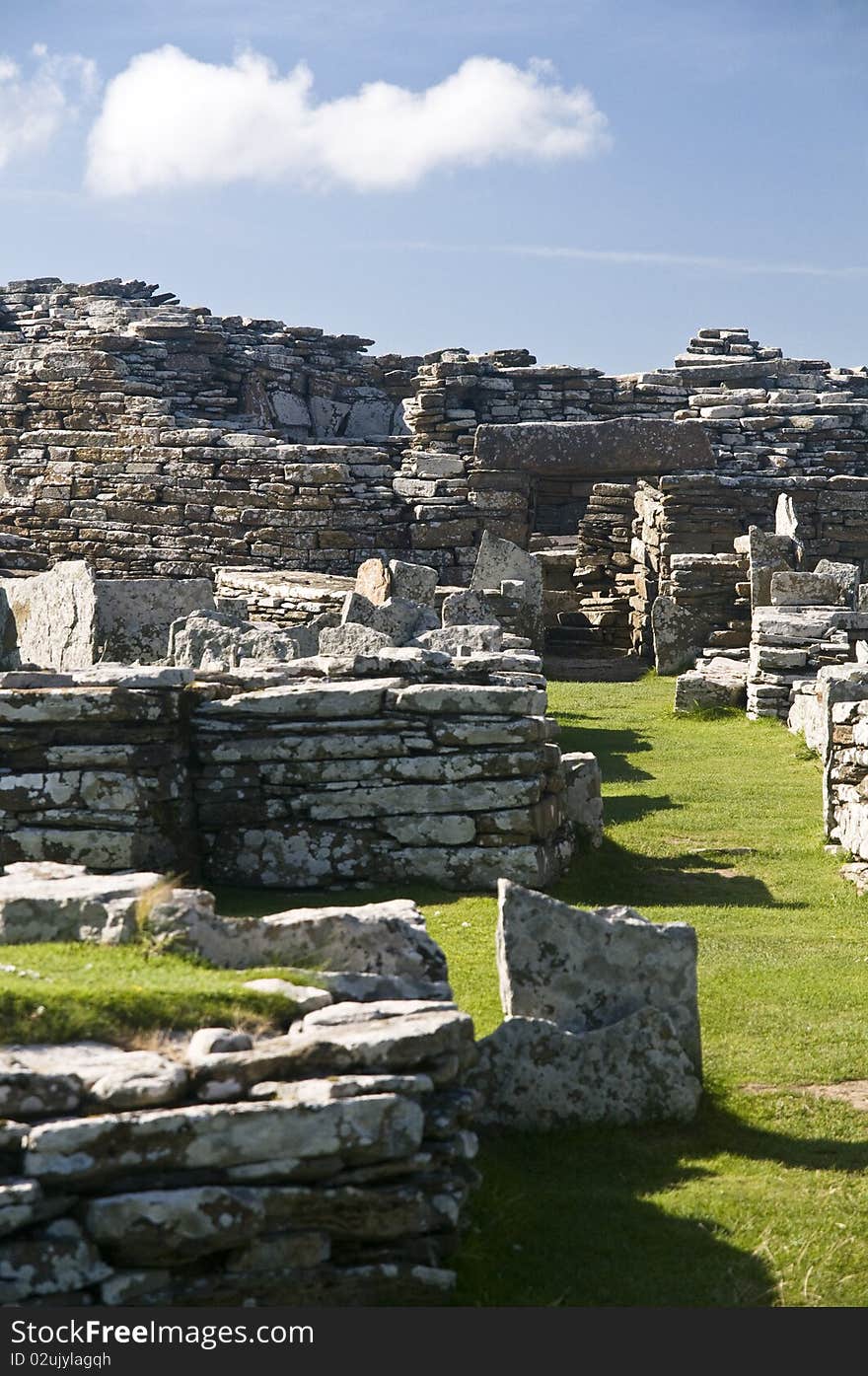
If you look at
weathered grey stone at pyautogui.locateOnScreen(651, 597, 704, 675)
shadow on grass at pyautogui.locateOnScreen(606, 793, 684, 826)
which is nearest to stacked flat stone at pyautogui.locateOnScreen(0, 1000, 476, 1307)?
shadow on grass at pyautogui.locateOnScreen(606, 793, 684, 826)

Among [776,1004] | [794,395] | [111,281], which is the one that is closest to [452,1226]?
[776,1004]

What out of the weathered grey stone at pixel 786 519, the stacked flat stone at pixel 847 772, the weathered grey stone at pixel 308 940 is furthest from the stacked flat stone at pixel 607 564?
the weathered grey stone at pixel 308 940

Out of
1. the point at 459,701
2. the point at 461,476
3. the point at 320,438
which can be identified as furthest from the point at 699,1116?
the point at 320,438

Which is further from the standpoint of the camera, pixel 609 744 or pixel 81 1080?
pixel 609 744

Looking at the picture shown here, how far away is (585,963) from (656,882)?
415 cm

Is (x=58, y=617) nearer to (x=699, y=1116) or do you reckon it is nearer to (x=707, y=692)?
(x=707, y=692)

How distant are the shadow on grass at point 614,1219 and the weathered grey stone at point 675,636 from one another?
53.4ft

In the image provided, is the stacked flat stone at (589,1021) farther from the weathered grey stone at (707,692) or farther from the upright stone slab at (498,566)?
the upright stone slab at (498,566)

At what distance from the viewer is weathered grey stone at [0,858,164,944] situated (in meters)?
7.02

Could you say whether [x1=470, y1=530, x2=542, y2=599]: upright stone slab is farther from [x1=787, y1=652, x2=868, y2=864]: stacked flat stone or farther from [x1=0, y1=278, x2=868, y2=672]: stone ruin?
[x1=787, y1=652, x2=868, y2=864]: stacked flat stone

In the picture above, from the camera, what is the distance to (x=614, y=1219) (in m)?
6.44

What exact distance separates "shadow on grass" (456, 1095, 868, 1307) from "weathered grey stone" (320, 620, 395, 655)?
821cm

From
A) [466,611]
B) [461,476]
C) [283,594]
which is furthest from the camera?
[461,476]

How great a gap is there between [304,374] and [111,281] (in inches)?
393
